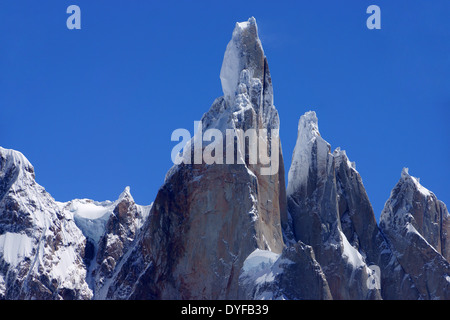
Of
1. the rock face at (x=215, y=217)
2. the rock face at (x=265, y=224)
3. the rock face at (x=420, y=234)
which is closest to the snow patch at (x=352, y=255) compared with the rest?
the rock face at (x=265, y=224)

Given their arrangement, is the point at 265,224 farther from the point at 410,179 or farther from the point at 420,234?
the point at 410,179

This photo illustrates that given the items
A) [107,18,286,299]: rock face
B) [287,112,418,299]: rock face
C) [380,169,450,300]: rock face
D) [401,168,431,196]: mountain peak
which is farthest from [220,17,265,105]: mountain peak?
[380,169,450,300]: rock face

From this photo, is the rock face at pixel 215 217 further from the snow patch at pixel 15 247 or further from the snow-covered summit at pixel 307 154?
the snow patch at pixel 15 247

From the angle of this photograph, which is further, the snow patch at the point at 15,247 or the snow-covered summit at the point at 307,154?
the snow patch at the point at 15,247

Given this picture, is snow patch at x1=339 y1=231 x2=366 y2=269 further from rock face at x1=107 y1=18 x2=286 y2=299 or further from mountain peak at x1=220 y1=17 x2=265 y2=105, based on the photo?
mountain peak at x1=220 y1=17 x2=265 y2=105

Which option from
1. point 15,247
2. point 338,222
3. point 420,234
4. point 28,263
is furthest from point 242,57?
point 15,247

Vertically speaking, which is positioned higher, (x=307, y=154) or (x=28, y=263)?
(x=28, y=263)

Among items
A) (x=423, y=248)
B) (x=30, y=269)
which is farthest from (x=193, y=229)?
(x=30, y=269)
